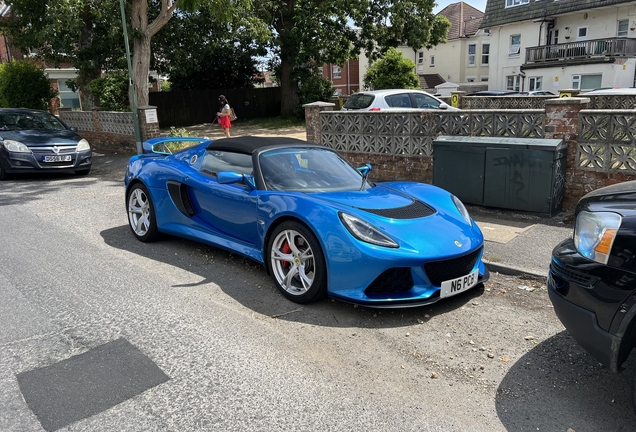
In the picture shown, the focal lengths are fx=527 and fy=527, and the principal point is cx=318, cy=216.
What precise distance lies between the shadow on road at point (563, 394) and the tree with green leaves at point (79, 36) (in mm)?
14886

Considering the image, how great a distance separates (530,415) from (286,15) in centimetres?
2275

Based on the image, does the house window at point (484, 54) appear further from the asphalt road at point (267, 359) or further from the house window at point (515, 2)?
the asphalt road at point (267, 359)

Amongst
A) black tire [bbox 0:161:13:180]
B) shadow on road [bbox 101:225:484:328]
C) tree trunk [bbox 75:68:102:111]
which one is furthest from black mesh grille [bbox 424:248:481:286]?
tree trunk [bbox 75:68:102:111]

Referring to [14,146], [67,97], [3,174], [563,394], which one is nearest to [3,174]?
[3,174]

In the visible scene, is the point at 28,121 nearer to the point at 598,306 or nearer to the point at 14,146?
the point at 14,146

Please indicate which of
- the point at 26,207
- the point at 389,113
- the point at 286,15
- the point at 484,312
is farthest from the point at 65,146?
the point at 286,15

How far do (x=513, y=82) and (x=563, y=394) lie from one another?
3765 centimetres

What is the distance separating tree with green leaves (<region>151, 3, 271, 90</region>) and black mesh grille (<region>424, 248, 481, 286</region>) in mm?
12169

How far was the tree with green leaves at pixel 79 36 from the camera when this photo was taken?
15.1 meters

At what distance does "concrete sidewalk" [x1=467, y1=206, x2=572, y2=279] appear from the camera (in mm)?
5451

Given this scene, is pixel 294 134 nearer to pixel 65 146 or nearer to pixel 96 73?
pixel 96 73

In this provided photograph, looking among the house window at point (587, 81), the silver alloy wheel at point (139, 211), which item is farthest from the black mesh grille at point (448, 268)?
the house window at point (587, 81)

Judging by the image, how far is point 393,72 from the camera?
24.6m

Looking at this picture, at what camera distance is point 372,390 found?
3.26m
